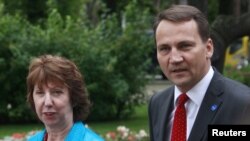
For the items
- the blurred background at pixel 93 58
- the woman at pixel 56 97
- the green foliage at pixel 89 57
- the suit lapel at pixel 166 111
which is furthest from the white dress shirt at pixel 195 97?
the green foliage at pixel 89 57

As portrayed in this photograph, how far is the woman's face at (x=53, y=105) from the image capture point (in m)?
3.71

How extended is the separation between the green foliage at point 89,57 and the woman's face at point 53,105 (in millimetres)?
10405

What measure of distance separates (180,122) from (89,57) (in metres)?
11.1

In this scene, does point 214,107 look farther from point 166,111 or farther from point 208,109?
point 166,111

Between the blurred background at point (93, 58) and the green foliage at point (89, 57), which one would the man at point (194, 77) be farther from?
the green foliage at point (89, 57)

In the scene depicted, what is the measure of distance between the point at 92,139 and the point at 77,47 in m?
10.7

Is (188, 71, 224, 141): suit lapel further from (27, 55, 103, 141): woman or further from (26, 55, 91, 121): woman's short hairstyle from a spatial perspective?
(26, 55, 91, 121): woman's short hairstyle

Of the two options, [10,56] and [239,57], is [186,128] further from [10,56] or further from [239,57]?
[239,57]

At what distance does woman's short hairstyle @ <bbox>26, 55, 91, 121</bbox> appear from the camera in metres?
3.74

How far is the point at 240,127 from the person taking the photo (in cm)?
278

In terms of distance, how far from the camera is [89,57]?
1438cm

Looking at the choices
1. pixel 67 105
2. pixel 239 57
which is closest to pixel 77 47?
pixel 67 105

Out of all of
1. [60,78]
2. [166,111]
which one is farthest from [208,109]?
[60,78]

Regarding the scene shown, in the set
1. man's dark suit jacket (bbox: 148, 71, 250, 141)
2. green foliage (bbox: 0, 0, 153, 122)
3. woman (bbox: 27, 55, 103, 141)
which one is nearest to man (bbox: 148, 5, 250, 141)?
man's dark suit jacket (bbox: 148, 71, 250, 141)
